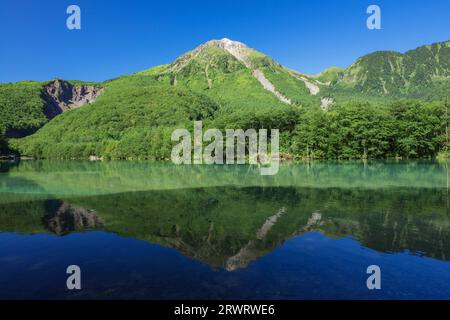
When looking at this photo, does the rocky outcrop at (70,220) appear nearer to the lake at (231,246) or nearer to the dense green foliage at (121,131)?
the lake at (231,246)

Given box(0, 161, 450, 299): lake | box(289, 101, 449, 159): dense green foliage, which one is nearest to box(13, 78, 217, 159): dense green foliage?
box(289, 101, 449, 159): dense green foliage

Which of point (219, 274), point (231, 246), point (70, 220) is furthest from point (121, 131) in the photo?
point (219, 274)

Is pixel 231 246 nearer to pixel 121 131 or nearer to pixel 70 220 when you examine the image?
pixel 70 220

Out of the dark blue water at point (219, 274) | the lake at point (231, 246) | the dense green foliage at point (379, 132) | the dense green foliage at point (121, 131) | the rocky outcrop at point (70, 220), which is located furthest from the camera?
the dense green foliage at point (121, 131)

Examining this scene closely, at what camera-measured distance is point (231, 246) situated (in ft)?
47.8

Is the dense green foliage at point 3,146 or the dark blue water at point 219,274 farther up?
the dense green foliage at point 3,146

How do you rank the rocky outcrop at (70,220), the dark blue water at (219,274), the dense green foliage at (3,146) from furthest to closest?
the dense green foliage at (3,146)
the rocky outcrop at (70,220)
the dark blue water at (219,274)

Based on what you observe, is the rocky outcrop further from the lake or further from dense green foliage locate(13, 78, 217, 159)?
dense green foliage locate(13, 78, 217, 159)

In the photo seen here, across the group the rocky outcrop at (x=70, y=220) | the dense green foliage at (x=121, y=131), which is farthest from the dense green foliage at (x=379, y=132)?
the rocky outcrop at (x=70, y=220)

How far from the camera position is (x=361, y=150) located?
268ft

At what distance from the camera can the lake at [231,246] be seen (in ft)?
34.1

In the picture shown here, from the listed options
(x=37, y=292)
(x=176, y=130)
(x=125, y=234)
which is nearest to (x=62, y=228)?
(x=125, y=234)

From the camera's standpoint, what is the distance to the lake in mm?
10383

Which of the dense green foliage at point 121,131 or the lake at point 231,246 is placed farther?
the dense green foliage at point 121,131
